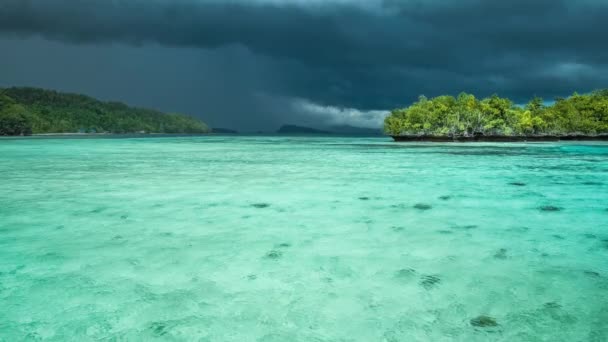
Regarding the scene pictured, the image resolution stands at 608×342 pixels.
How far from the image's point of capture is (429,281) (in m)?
5.87

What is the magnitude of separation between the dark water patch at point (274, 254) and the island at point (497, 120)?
9887cm

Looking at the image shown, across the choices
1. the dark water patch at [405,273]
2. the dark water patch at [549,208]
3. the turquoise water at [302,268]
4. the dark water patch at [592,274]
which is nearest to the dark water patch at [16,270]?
the turquoise water at [302,268]

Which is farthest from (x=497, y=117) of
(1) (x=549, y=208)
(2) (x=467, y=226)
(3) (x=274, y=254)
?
(3) (x=274, y=254)

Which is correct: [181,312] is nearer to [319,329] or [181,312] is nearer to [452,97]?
[319,329]

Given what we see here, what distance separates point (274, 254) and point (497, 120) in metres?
104

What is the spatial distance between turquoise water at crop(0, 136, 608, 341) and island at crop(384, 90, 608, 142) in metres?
93.2

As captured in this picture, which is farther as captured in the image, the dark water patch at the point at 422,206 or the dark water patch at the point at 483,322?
the dark water patch at the point at 422,206

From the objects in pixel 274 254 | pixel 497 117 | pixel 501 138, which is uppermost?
pixel 497 117

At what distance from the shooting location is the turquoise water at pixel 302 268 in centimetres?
446

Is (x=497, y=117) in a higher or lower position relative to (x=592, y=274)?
higher

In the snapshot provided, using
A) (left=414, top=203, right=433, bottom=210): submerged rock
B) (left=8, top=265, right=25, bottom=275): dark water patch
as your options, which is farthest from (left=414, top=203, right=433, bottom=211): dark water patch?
(left=8, top=265, right=25, bottom=275): dark water patch

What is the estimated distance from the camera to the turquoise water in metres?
4.46

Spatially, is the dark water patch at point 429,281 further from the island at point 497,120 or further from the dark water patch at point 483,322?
the island at point 497,120

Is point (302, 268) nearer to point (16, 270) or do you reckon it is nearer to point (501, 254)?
point (501, 254)
